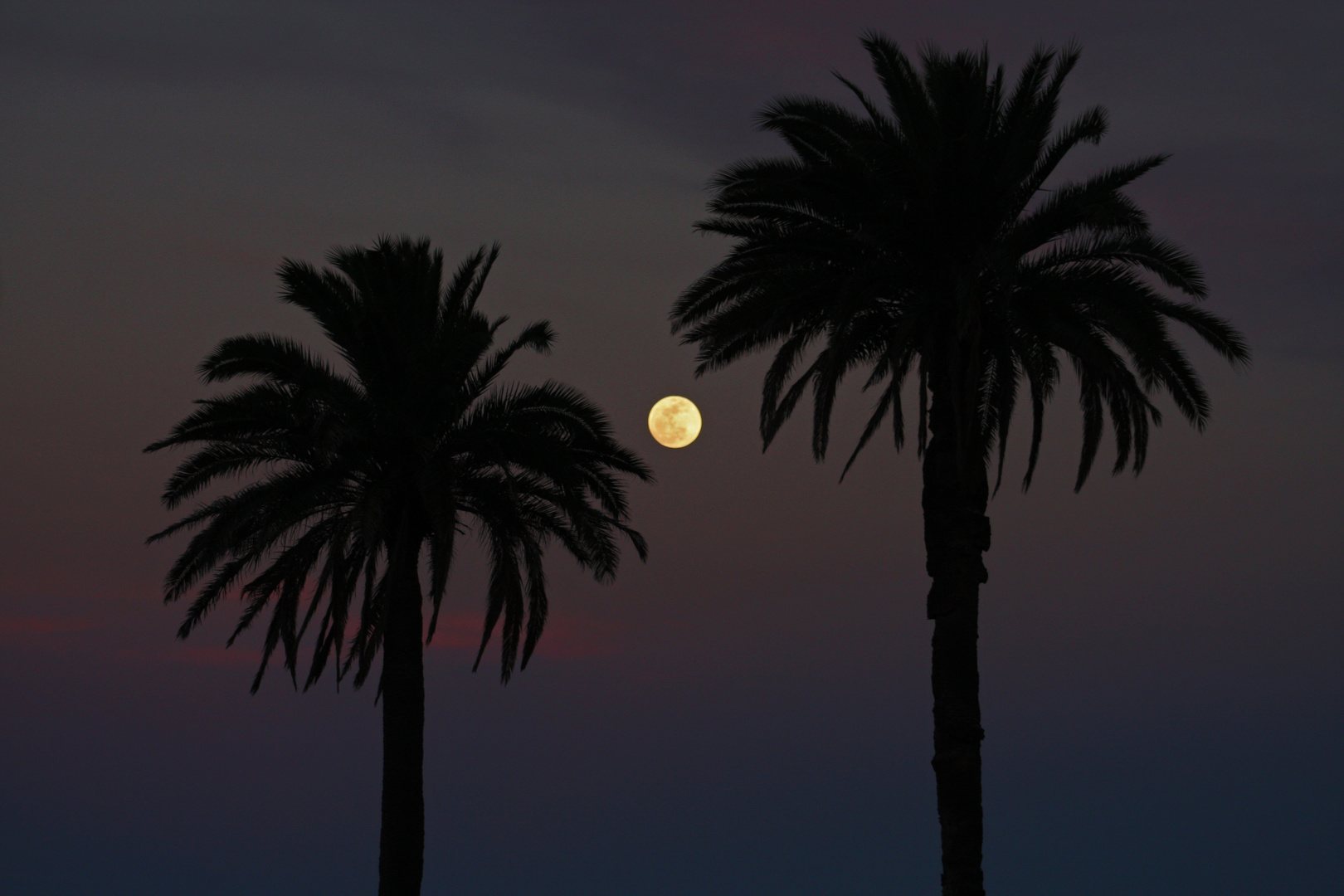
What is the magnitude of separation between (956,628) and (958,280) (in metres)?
5.76

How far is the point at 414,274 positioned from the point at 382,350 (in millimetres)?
2011

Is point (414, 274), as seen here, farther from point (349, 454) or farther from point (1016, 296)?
point (1016, 296)

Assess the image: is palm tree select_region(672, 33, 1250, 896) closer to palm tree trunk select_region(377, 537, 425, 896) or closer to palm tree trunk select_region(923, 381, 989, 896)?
palm tree trunk select_region(923, 381, 989, 896)

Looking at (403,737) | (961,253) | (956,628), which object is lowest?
(403,737)

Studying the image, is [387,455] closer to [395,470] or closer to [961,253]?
[395,470]

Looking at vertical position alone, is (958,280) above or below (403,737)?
above

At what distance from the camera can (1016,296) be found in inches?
1074

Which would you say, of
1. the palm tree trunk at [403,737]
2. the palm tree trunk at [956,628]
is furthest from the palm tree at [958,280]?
the palm tree trunk at [403,737]

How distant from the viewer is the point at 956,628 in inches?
1057

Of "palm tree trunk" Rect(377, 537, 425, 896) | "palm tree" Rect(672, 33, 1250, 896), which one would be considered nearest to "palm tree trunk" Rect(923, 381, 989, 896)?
"palm tree" Rect(672, 33, 1250, 896)

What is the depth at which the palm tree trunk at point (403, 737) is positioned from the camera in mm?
28875

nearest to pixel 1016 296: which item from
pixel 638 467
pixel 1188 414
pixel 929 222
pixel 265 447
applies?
pixel 929 222

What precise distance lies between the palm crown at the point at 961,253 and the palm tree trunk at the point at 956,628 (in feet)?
1.73

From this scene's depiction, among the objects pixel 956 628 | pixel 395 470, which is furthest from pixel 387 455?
pixel 956 628
